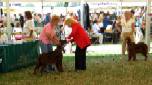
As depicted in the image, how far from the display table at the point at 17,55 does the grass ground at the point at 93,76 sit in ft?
0.81

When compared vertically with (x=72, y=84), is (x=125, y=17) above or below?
above

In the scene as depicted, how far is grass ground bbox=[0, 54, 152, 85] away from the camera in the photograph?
36.7ft

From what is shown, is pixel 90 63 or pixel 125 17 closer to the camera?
pixel 90 63

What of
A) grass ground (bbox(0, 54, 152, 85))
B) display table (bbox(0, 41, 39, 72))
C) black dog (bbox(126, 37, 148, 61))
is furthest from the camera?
black dog (bbox(126, 37, 148, 61))

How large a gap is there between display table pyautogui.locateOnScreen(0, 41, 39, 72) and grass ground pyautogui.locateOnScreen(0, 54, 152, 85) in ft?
0.81

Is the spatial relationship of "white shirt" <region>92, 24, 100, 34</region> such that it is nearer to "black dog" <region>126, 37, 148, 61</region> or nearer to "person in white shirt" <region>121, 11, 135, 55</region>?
"person in white shirt" <region>121, 11, 135, 55</region>

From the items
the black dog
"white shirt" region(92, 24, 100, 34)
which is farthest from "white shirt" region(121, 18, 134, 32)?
"white shirt" region(92, 24, 100, 34)

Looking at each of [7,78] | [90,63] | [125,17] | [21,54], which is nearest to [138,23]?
[125,17]

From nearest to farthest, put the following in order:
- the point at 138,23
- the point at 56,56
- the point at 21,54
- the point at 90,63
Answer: the point at 56,56 < the point at 21,54 < the point at 90,63 < the point at 138,23

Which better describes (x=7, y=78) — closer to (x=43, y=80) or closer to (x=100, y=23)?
(x=43, y=80)

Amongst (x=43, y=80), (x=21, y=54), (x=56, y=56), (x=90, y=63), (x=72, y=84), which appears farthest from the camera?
(x=90, y=63)

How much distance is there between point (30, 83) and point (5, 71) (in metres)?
2.61

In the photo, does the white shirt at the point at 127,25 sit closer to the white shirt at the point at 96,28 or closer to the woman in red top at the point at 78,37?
the woman in red top at the point at 78,37

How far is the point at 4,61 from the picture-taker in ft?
44.2
